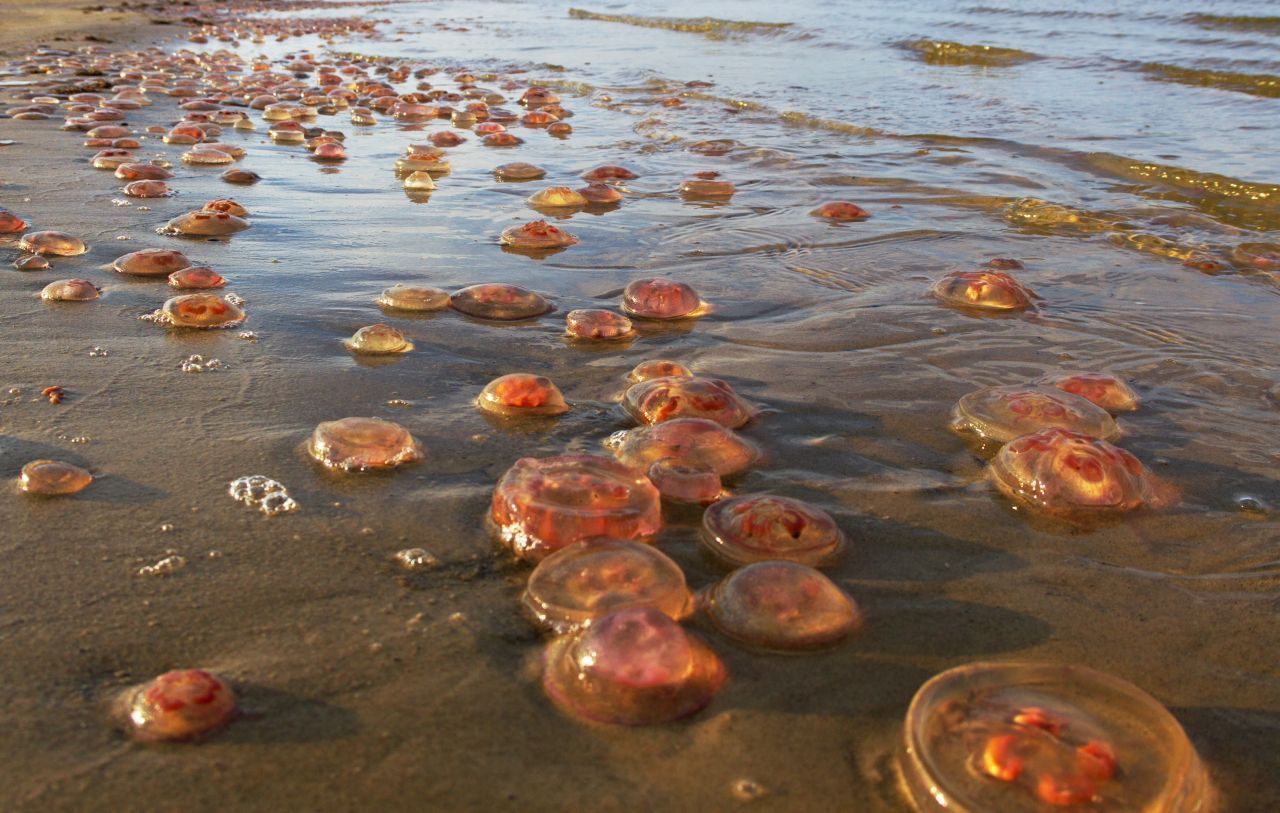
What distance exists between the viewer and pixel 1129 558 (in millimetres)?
1648

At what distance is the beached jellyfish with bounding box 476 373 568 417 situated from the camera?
2.12 m

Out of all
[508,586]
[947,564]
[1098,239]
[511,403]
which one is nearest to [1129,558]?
[947,564]

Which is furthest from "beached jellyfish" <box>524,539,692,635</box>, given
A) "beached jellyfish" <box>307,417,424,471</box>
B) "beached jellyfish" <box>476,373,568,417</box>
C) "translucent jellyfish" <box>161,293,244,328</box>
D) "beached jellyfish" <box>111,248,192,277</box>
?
"beached jellyfish" <box>111,248,192,277</box>

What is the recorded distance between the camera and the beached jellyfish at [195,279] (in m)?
2.78

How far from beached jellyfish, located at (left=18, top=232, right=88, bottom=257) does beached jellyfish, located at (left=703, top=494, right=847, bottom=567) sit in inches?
95.4

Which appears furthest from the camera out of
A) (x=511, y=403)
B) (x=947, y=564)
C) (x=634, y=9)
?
(x=634, y=9)

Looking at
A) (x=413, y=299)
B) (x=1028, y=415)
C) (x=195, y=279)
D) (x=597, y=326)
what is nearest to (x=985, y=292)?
(x=1028, y=415)

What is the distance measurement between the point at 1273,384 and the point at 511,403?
1844mm

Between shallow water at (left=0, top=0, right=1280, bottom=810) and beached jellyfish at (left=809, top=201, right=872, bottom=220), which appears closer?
shallow water at (left=0, top=0, right=1280, bottom=810)

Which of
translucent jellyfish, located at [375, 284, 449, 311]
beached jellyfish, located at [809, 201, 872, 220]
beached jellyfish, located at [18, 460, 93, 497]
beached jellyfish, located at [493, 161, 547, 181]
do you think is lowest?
beached jellyfish, located at [493, 161, 547, 181]

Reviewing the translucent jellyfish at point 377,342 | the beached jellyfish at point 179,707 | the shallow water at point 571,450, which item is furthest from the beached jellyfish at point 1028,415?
the beached jellyfish at point 179,707

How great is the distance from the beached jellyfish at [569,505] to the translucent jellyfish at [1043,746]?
0.55 metres

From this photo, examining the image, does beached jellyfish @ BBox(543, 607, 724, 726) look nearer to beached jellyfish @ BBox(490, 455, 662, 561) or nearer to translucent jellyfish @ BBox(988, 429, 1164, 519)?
beached jellyfish @ BBox(490, 455, 662, 561)

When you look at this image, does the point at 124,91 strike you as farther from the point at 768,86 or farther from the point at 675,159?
the point at 768,86
